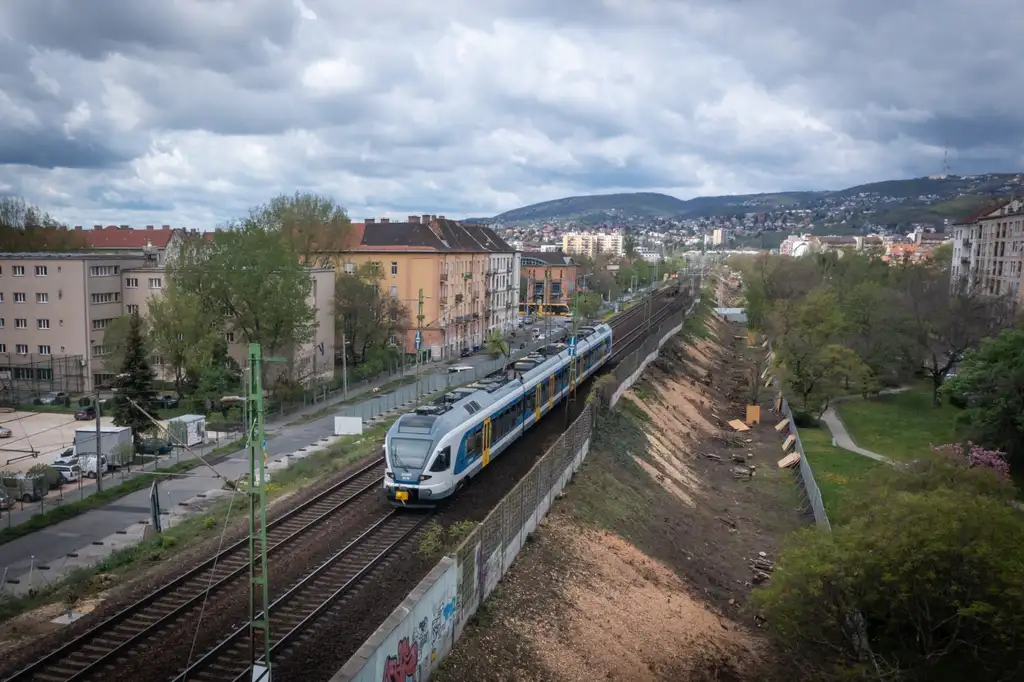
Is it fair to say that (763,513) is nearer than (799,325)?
Yes

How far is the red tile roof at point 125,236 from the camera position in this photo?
3772 inches

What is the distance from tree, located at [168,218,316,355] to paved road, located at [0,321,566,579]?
36.7 feet

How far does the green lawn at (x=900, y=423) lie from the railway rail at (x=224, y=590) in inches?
1254

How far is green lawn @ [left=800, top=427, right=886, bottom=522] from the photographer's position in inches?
1427

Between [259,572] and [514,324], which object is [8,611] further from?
[514,324]

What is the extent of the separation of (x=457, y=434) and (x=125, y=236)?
8832 cm

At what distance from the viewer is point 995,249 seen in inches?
3248

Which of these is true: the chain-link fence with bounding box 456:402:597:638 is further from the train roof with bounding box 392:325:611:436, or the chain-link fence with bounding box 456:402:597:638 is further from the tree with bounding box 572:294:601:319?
the tree with bounding box 572:294:601:319

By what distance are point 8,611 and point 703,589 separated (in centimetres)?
1942

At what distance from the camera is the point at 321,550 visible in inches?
810

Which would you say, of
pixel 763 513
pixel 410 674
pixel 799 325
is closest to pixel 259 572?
pixel 410 674

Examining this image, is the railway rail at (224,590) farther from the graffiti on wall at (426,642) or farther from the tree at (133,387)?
the tree at (133,387)

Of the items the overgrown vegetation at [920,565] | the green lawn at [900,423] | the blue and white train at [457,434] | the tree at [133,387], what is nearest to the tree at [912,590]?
the overgrown vegetation at [920,565]

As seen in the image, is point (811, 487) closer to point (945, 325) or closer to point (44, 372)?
point (945, 325)
